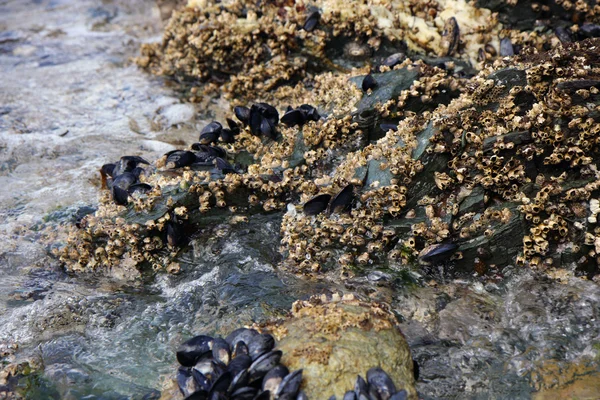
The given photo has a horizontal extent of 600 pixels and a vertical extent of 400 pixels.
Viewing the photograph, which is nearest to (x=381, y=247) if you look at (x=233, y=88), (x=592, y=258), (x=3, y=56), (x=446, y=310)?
(x=446, y=310)

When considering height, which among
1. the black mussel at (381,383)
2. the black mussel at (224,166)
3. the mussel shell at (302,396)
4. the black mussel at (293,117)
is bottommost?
the mussel shell at (302,396)

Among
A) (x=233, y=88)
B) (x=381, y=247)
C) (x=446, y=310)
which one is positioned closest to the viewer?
(x=446, y=310)

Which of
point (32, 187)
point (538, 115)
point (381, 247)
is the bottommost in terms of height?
point (32, 187)

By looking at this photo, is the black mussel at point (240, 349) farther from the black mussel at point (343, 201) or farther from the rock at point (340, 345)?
the black mussel at point (343, 201)

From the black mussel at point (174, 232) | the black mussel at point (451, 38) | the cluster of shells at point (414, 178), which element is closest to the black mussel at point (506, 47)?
the black mussel at point (451, 38)

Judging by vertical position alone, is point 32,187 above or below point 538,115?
below

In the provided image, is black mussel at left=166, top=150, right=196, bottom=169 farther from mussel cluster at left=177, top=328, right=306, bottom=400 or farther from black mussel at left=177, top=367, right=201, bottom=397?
black mussel at left=177, top=367, right=201, bottom=397

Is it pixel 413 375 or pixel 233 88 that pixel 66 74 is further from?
pixel 413 375

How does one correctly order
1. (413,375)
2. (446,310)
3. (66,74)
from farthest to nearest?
(66,74), (446,310), (413,375)
